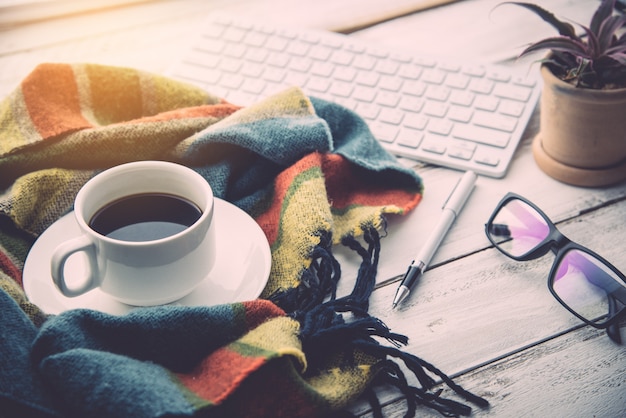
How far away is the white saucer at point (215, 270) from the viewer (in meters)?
0.63

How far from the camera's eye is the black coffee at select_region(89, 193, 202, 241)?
2.10 feet

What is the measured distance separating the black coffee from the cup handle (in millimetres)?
41

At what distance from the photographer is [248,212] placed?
2.54 feet

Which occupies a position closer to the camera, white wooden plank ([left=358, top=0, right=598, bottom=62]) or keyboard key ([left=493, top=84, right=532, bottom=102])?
keyboard key ([left=493, top=84, right=532, bottom=102])

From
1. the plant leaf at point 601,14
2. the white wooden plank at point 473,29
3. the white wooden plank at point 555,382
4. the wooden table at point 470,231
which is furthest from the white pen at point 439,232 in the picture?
the white wooden plank at point 473,29

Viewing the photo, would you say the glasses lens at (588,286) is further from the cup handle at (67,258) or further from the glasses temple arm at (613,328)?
the cup handle at (67,258)

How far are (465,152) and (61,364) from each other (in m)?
0.55

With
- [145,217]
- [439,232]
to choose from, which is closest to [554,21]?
[439,232]

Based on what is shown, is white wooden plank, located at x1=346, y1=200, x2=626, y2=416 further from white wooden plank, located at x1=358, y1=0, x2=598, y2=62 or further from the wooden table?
white wooden plank, located at x1=358, y1=0, x2=598, y2=62

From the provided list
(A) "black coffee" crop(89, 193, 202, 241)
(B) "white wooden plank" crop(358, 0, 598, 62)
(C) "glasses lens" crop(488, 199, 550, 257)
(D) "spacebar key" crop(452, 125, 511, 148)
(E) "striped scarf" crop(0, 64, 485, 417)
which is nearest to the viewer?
(E) "striped scarf" crop(0, 64, 485, 417)

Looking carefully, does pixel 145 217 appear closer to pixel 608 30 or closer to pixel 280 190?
pixel 280 190

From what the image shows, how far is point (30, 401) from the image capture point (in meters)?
0.52

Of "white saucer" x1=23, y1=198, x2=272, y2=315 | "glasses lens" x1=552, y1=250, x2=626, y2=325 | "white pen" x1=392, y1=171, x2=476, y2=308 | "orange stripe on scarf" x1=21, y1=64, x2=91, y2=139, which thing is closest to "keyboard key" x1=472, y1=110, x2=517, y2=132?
"white pen" x1=392, y1=171, x2=476, y2=308

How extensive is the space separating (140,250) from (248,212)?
21 cm
